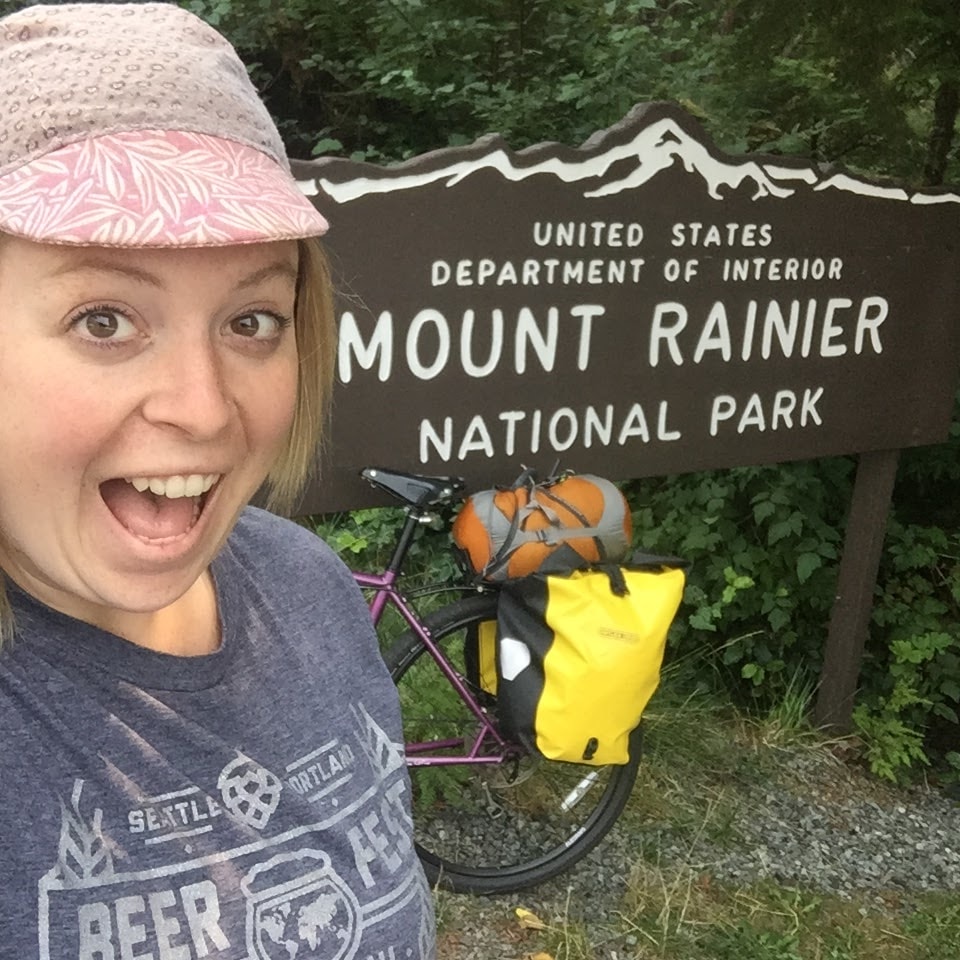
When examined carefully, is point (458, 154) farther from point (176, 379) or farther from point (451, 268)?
point (176, 379)

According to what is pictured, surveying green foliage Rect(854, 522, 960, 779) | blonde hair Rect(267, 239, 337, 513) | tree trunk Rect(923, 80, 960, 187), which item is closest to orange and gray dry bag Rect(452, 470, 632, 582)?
blonde hair Rect(267, 239, 337, 513)

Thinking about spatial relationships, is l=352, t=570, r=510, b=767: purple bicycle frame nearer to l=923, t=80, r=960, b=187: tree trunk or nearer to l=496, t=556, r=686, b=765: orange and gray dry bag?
l=496, t=556, r=686, b=765: orange and gray dry bag

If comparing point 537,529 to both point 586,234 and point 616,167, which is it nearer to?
point 586,234

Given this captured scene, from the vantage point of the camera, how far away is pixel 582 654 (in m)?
2.14

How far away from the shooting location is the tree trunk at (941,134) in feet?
11.1

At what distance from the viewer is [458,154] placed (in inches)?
84.5

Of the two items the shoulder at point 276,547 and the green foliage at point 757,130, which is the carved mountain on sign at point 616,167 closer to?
the green foliage at point 757,130

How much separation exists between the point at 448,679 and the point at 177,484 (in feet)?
6.32

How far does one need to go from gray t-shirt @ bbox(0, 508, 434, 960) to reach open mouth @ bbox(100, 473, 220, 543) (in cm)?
11

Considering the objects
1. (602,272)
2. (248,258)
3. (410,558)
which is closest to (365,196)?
(602,272)

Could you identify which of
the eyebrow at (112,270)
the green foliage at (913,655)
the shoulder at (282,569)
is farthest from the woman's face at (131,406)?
the green foliage at (913,655)

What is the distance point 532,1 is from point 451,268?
100 inches

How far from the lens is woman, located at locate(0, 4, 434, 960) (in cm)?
65

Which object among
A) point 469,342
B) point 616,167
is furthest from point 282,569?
point 616,167
